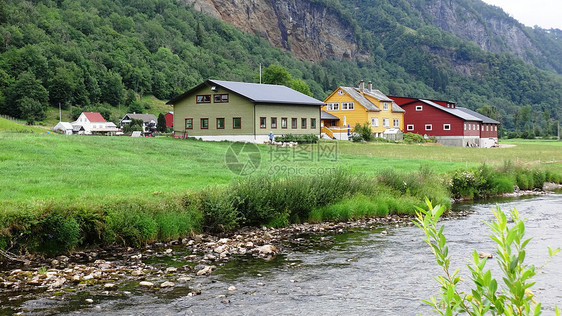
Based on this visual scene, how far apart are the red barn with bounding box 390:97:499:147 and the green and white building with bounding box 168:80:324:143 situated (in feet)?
95.9

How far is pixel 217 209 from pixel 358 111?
61.2 m

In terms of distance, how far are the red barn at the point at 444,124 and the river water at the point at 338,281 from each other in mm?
66293

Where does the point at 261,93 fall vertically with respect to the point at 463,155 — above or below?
above

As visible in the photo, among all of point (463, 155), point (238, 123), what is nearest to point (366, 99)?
point (238, 123)

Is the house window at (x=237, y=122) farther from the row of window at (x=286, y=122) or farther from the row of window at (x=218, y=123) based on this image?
the row of window at (x=286, y=122)

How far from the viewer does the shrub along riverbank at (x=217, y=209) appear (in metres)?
15.0

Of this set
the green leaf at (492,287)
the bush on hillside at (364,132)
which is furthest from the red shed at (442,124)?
the green leaf at (492,287)

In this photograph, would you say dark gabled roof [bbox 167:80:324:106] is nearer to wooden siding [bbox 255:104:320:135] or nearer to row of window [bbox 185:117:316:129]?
wooden siding [bbox 255:104:320:135]

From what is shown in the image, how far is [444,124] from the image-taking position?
272 ft

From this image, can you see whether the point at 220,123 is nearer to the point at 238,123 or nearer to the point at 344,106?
the point at 238,123

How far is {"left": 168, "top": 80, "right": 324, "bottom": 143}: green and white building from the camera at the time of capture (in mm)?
57438

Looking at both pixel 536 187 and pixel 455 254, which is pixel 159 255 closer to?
pixel 455 254

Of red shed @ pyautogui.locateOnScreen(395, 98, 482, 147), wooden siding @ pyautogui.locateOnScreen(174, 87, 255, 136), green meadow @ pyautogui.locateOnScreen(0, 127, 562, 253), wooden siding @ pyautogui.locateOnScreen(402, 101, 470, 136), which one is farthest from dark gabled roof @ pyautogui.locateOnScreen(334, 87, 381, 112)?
green meadow @ pyautogui.locateOnScreen(0, 127, 562, 253)

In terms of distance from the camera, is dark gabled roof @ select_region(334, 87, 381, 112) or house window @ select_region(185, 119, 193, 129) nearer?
house window @ select_region(185, 119, 193, 129)
